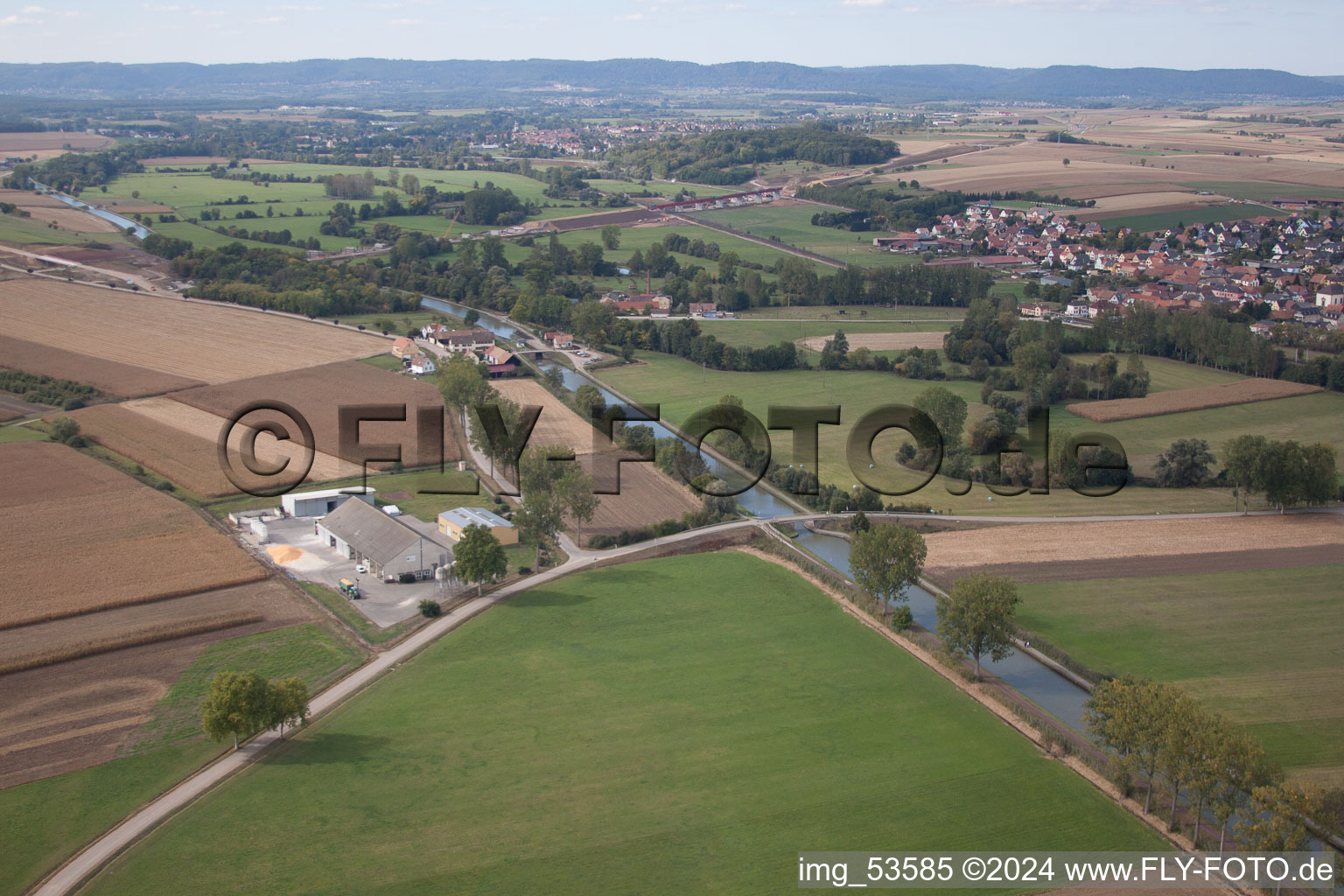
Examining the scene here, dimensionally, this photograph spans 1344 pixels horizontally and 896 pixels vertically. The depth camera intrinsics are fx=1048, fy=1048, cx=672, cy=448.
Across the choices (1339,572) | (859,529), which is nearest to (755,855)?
(859,529)

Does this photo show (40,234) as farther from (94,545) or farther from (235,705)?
(235,705)

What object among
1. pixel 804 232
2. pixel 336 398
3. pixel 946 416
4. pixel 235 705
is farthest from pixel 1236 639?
pixel 804 232

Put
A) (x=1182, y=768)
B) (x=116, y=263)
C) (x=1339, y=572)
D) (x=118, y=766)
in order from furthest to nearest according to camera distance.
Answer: (x=116, y=263)
(x=1339, y=572)
(x=118, y=766)
(x=1182, y=768)

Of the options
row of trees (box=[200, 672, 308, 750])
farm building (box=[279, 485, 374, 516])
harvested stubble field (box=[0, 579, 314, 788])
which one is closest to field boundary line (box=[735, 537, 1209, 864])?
farm building (box=[279, 485, 374, 516])

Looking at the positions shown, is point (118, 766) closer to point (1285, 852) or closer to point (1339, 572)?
point (1285, 852)

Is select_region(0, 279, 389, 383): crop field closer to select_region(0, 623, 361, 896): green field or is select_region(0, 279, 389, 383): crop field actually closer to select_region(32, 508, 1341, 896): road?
select_region(32, 508, 1341, 896): road

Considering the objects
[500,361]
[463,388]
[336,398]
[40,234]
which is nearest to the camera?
[463,388]
